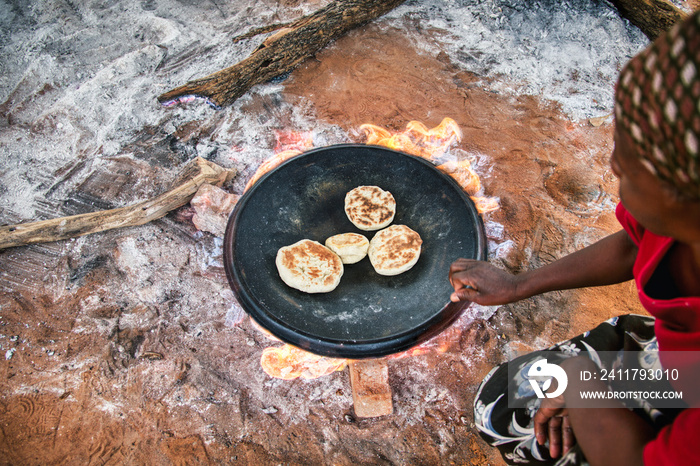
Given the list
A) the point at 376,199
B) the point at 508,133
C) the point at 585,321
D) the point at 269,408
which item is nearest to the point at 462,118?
the point at 508,133

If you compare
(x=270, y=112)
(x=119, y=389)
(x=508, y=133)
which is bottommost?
(x=119, y=389)

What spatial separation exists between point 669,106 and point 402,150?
6.71 ft

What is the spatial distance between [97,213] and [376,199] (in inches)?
67.7

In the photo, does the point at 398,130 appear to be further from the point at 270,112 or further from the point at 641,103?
the point at 641,103

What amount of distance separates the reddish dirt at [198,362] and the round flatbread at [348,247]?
646 mm

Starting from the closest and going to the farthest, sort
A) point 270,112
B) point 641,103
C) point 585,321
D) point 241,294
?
point 641,103 → point 241,294 → point 585,321 → point 270,112

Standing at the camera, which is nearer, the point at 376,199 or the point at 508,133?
the point at 376,199

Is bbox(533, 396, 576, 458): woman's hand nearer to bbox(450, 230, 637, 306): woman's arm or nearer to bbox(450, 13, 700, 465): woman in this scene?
bbox(450, 13, 700, 465): woman

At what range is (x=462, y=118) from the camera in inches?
129

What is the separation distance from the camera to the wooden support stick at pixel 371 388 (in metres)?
2.00

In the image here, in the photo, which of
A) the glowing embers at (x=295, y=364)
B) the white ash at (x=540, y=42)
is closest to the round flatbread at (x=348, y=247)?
the glowing embers at (x=295, y=364)

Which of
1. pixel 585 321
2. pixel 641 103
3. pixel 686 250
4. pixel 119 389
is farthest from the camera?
pixel 585 321

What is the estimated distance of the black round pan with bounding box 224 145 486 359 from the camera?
173 centimetres

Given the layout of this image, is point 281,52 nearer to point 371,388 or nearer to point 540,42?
point 540,42
